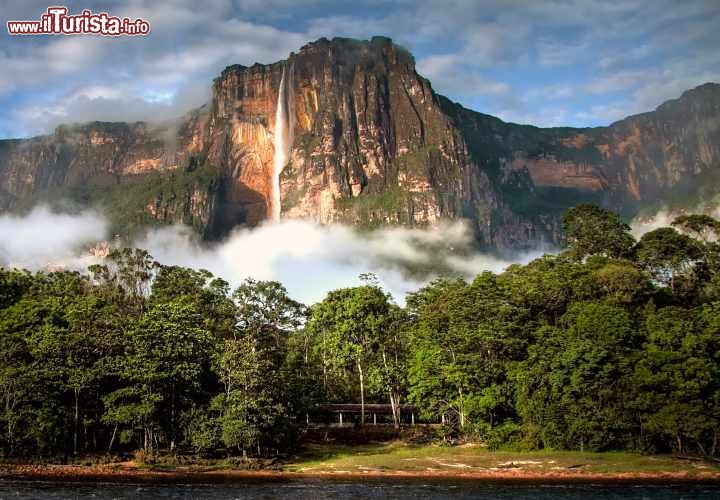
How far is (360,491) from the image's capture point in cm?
5397

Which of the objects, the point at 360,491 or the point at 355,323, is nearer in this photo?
the point at 360,491

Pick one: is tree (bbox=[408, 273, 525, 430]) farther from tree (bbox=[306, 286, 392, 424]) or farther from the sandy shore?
the sandy shore

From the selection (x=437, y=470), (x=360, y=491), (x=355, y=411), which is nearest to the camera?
(x=360, y=491)

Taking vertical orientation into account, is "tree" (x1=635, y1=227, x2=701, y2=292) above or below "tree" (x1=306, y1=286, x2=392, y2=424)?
above

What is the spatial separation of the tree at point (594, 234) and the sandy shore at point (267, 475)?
2000 inches

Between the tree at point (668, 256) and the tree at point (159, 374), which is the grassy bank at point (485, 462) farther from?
the tree at point (668, 256)

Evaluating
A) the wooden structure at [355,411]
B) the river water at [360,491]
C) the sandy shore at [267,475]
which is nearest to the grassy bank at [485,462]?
the sandy shore at [267,475]

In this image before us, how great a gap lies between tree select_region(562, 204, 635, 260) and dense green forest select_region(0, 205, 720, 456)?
18117mm

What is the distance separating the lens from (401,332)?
96312 millimetres

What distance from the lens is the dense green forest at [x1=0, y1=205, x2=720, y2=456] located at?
65.8 meters

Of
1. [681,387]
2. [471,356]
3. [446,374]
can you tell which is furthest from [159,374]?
[681,387]

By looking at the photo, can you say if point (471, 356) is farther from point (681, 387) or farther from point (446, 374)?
point (681, 387)

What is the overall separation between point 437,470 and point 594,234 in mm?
56125

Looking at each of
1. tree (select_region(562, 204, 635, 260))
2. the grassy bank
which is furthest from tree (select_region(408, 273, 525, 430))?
tree (select_region(562, 204, 635, 260))
